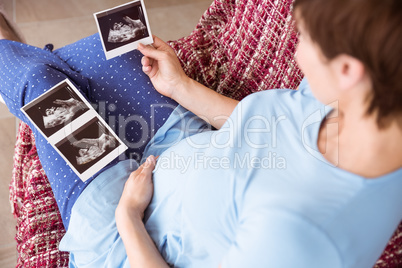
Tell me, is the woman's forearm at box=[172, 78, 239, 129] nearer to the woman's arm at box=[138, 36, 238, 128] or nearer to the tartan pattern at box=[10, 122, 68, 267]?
the woman's arm at box=[138, 36, 238, 128]

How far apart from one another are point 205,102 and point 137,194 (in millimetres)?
338

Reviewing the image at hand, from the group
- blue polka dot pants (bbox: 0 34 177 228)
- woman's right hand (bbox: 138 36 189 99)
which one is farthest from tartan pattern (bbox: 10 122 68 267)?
woman's right hand (bbox: 138 36 189 99)

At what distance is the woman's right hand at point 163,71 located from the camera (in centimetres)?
112

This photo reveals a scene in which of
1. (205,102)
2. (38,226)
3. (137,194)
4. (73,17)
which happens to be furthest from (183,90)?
(73,17)

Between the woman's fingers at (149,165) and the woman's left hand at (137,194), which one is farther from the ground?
the woman's fingers at (149,165)

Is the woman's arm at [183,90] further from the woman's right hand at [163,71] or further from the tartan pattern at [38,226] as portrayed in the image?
the tartan pattern at [38,226]

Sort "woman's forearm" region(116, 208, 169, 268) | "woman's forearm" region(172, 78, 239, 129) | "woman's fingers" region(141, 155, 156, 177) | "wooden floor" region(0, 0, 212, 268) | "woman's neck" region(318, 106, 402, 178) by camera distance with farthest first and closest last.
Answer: "wooden floor" region(0, 0, 212, 268), "woman's forearm" region(172, 78, 239, 129), "woman's fingers" region(141, 155, 156, 177), "woman's forearm" region(116, 208, 169, 268), "woman's neck" region(318, 106, 402, 178)

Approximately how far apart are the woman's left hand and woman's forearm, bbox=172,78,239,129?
0.24 m

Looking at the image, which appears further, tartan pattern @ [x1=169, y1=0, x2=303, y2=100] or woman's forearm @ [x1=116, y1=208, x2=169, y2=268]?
tartan pattern @ [x1=169, y1=0, x2=303, y2=100]

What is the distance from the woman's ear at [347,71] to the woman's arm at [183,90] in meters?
0.52

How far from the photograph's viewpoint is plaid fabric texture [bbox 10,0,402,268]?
106 centimetres

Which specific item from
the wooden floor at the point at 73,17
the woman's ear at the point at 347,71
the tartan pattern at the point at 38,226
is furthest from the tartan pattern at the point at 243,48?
the wooden floor at the point at 73,17

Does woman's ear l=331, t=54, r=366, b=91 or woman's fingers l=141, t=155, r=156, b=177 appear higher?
woman's ear l=331, t=54, r=366, b=91

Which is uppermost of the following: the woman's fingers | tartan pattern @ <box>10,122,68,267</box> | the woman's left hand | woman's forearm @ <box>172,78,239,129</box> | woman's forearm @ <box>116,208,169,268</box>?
woman's forearm @ <box>172,78,239,129</box>
